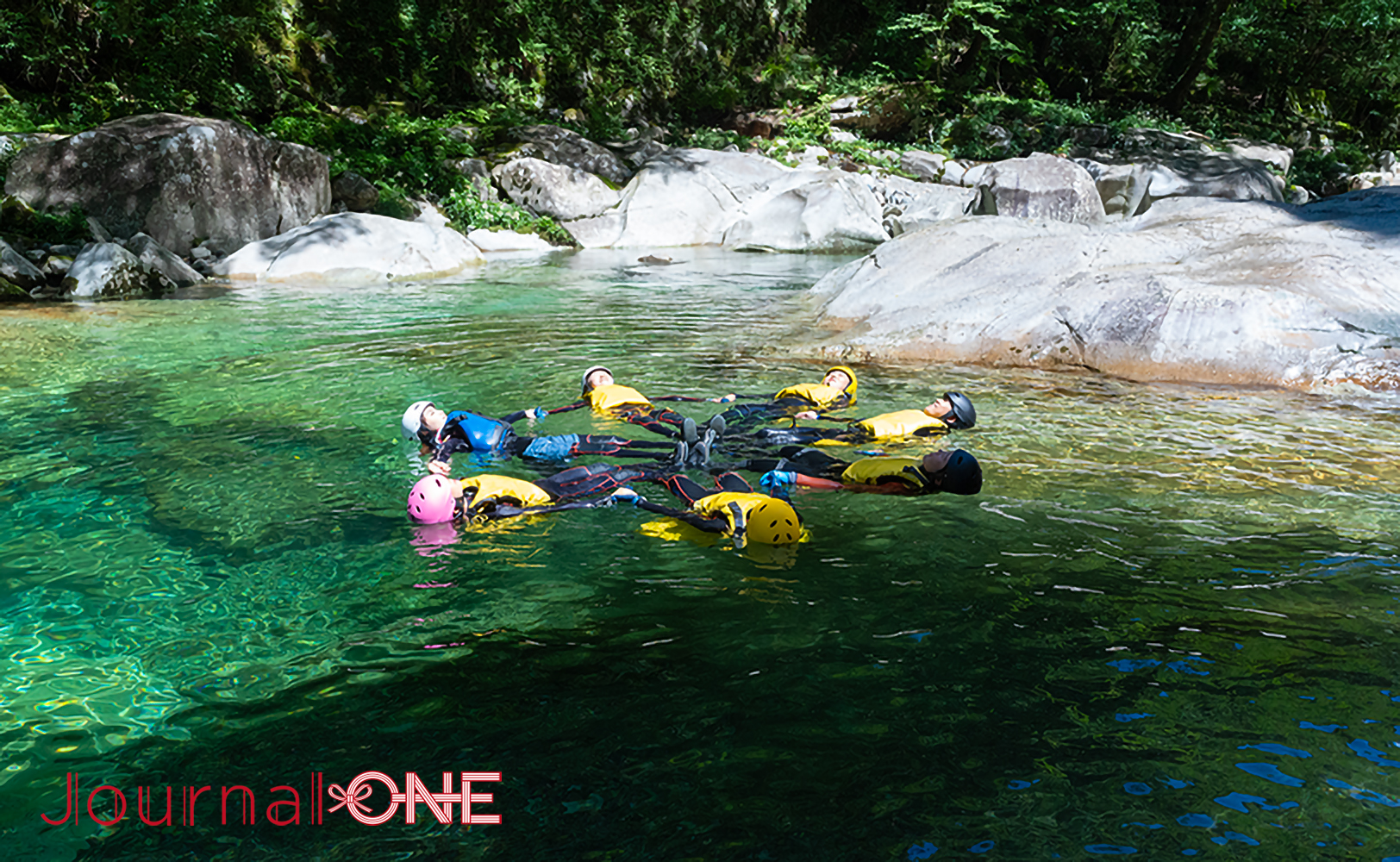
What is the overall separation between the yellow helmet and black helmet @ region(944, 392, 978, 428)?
218cm

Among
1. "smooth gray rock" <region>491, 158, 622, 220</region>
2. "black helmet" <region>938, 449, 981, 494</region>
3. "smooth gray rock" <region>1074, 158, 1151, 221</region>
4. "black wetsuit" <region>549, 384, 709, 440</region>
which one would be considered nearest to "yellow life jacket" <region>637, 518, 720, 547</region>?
"black helmet" <region>938, 449, 981, 494</region>

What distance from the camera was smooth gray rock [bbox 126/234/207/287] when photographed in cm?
1323

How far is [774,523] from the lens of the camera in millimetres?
3904

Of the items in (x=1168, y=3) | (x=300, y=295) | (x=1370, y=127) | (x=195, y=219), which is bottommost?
(x=300, y=295)

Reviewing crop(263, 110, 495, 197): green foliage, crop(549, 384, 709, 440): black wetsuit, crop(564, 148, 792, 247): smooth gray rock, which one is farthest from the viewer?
crop(564, 148, 792, 247): smooth gray rock

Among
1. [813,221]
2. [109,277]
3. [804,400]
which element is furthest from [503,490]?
[813,221]

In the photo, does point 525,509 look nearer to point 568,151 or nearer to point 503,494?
point 503,494

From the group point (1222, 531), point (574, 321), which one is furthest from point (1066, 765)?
point (574, 321)

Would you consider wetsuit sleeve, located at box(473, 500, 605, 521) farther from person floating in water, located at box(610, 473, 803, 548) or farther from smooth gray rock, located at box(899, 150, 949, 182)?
smooth gray rock, located at box(899, 150, 949, 182)

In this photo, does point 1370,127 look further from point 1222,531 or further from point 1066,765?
point 1066,765

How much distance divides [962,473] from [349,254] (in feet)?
43.6

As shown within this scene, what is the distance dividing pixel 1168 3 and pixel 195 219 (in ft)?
105

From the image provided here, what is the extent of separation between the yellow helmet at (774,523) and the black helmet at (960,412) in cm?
218

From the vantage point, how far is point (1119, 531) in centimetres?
400
